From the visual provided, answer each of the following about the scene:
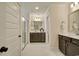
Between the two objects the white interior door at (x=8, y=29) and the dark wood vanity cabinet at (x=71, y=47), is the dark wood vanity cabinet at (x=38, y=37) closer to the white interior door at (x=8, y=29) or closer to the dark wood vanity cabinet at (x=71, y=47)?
the dark wood vanity cabinet at (x=71, y=47)

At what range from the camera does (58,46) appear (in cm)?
555

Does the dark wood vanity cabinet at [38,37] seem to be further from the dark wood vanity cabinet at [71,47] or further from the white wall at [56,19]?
the dark wood vanity cabinet at [71,47]

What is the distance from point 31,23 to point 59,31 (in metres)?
3.97

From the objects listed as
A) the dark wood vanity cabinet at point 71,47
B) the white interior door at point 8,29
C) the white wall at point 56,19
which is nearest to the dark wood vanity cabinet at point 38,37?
the white wall at point 56,19

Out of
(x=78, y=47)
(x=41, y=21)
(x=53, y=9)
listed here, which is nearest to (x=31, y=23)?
(x=41, y=21)

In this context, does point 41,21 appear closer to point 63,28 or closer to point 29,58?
point 63,28

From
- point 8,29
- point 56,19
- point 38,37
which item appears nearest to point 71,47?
point 8,29

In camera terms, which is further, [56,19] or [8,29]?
[56,19]

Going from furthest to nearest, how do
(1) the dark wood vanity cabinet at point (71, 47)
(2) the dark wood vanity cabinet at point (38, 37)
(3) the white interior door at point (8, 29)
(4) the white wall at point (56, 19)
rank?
(2) the dark wood vanity cabinet at point (38, 37), (4) the white wall at point (56, 19), (1) the dark wood vanity cabinet at point (71, 47), (3) the white interior door at point (8, 29)

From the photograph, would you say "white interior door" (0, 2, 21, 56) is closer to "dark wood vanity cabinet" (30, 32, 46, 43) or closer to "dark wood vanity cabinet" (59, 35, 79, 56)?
"dark wood vanity cabinet" (59, 35, 79, 56)

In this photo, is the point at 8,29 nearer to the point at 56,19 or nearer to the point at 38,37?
the point at 56,19

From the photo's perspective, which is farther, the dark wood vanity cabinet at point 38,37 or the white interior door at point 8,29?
the dark wood vanity cabinet at point 38,37

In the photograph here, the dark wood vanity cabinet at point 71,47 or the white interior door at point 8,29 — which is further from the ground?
the white interior door at point 8,29

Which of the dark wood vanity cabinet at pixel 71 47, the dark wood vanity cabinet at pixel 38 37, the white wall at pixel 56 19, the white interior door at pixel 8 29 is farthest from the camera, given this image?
the dark wood vanity cabinet at pixel 38 37
